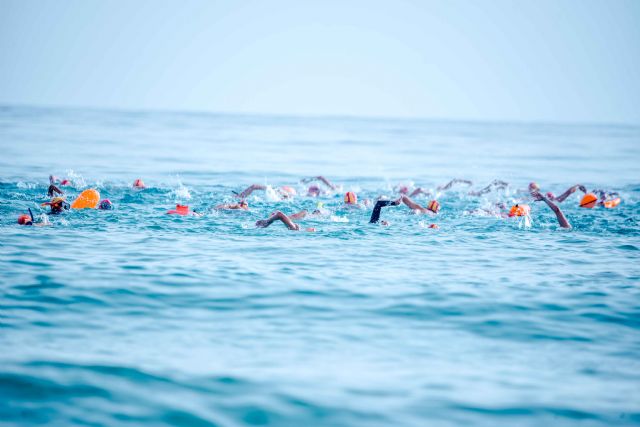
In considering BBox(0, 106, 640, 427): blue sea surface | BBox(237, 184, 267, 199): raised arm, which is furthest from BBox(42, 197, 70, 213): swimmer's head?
BBox(237, 184, 267, 199): raised arm

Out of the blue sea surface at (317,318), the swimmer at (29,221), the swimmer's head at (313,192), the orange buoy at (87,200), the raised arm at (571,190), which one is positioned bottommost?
the blue sea surface at (317,318)

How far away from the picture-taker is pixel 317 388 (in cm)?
730

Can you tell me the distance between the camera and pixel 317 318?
9.69m

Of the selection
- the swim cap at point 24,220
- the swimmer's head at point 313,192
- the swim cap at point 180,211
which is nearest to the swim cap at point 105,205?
the swim cap at point 180,211

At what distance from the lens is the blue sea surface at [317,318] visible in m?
6.98

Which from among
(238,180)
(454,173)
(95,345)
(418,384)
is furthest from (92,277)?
(454,173)

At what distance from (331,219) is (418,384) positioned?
10418mm

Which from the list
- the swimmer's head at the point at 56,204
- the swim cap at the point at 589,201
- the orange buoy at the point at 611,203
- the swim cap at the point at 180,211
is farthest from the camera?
the orange buoy at the point at 611,203

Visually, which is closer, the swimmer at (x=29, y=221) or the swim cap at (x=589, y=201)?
the swimmer at (x=29, y=221)

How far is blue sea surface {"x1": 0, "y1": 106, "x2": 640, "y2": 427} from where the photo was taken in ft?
22.9

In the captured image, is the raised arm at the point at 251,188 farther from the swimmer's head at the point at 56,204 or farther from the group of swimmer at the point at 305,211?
the swimmer's head at the point at 56,204

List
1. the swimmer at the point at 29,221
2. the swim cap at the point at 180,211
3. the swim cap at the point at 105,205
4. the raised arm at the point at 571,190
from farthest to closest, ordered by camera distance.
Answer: the raised arm at the point at 571,190
the swim cap at the point at 105,205
the swim cap at the point at 180,211
the swimmer at the point at 29,221

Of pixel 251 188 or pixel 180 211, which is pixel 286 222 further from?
pixel 180 211

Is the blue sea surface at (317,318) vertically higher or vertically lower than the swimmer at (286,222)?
lower
